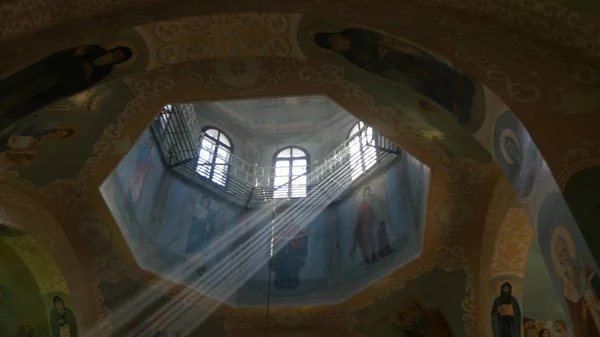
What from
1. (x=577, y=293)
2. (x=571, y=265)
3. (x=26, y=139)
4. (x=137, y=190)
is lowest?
(x=577, y=293)

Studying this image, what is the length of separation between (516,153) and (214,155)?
997 cm

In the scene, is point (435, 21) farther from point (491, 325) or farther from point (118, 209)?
point (118, 209)

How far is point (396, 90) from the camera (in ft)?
29.5

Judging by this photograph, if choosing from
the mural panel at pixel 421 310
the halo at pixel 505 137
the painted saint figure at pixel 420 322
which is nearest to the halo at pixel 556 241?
the halo at pixel 505 137

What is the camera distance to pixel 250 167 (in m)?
16.8

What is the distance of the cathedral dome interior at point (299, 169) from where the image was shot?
730 cm

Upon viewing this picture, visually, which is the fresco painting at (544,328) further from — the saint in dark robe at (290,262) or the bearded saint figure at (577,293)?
the bearded saint figure at (577,293)

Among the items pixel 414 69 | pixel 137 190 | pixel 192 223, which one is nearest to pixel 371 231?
pixel 192 223

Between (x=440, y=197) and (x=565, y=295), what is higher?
(x=440, y=197)

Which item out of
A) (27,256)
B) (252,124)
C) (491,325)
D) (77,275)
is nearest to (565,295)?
(491,325)

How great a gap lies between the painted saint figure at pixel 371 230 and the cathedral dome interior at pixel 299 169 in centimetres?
5

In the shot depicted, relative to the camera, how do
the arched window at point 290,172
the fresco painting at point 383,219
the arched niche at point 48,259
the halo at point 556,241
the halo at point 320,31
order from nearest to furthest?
1. the halo at point 556,241
2. the halo at point 320,31
3. the arched niche at point 48,259
4. the fresco painting at point 383,219
5. the arched window at point 290,172

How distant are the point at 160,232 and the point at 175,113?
2.76 metres

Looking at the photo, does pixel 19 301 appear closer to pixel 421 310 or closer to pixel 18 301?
pixel 18 301
